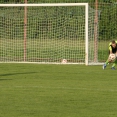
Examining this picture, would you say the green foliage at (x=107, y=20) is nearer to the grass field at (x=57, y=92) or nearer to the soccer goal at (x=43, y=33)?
the soccer goal at (x=43, y=33)

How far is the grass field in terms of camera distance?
12773 millimetres

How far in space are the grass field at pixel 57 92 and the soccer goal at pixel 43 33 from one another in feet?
14.2

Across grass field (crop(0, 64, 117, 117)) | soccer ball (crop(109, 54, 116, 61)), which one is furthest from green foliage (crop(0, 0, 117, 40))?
grass field (crop(0, 64, 117, 117))

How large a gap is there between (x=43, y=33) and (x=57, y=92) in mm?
13189

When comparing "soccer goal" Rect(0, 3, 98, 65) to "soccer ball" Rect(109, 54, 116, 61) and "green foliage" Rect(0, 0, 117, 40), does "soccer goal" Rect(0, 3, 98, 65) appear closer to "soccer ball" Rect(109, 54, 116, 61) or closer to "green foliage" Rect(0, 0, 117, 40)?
"green foliage" Rect(0, 0, 117, 40)

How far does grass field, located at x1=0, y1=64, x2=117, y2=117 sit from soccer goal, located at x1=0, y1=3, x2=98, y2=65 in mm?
4323

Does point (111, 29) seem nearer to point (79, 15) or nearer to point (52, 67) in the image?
point (79, 15)

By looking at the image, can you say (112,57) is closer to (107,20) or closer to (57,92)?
(107,20)

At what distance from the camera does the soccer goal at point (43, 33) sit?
2847 cm

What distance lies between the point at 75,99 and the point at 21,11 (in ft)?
49.2

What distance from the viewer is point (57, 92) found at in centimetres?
1603

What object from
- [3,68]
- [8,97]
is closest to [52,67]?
[3,68]

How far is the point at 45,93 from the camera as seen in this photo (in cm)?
1582

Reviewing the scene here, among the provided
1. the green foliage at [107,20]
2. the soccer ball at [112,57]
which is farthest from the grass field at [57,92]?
the green foliage at [107,20]
